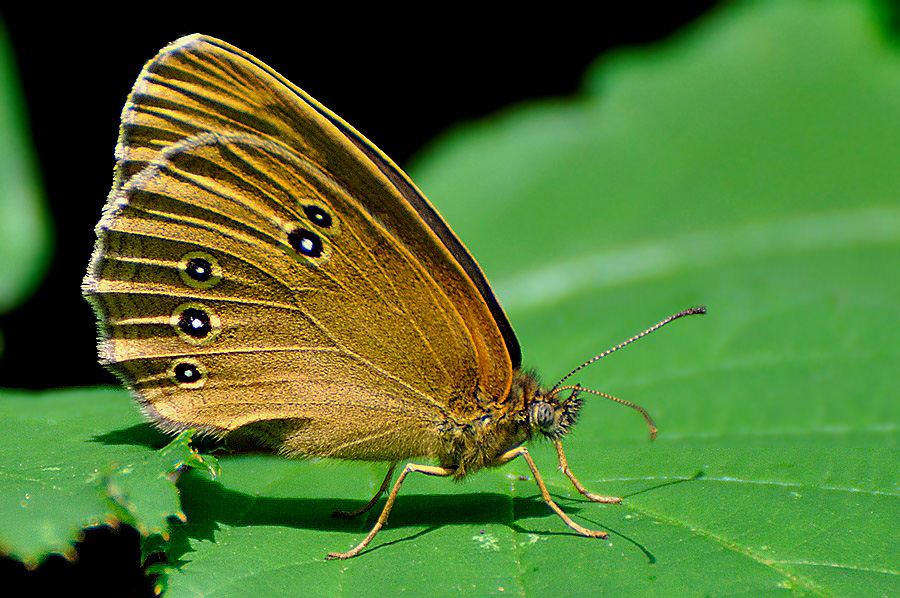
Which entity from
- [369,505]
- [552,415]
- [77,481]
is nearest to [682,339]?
[552,415]

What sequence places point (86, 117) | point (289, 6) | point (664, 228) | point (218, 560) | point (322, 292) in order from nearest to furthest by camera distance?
point (218, 560) < point (322, 292) < point (664, 228) < point (86, 117) < point (289, 6)

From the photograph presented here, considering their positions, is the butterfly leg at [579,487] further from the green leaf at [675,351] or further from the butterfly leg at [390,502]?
the butterfly leg at [390,502]

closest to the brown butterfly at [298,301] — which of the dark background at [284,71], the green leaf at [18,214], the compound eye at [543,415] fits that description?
the compound eye at [543,415]

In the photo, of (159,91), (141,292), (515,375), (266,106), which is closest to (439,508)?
(515,375)

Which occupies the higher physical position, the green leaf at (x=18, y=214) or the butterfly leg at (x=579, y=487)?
the green leaf at (x=18, y=214)

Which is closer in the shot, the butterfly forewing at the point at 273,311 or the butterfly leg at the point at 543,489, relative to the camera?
the butterfly leg at the point at 543,489

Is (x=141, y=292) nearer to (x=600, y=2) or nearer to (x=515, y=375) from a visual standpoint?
(x=515, y=375)

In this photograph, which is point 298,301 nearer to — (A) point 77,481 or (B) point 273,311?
(B) point 273,311
